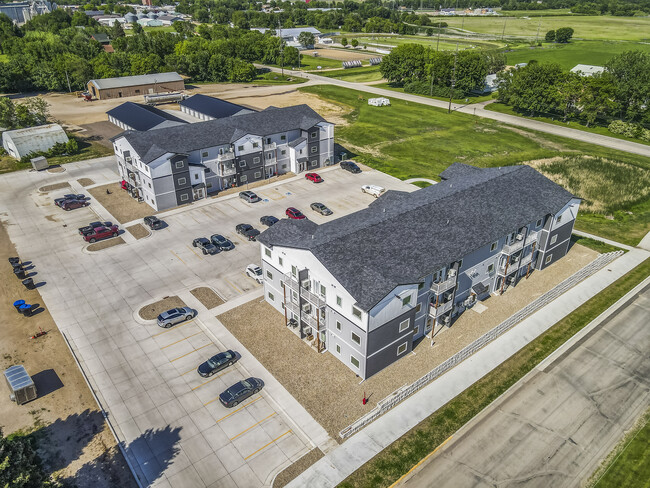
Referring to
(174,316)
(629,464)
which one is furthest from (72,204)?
(629,464)

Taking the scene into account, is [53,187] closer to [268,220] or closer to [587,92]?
[268,220]

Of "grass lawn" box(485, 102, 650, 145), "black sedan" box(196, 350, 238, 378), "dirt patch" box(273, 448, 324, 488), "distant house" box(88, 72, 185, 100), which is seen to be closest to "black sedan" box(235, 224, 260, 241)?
"black sedan" box(196, 350, 238, 378)

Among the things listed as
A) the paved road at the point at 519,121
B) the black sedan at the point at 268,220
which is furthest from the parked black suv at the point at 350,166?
the paved road at the point at 519,121

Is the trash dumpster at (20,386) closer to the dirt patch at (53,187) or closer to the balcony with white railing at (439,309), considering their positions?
the balcony with white railing at (439,309)

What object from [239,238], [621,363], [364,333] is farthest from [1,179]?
[621,363]

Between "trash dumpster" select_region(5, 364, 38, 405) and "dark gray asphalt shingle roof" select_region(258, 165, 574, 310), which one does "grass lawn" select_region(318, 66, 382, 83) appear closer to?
"dark gray asphalt shingle roof" select_region(258, 165, 574, 310)
